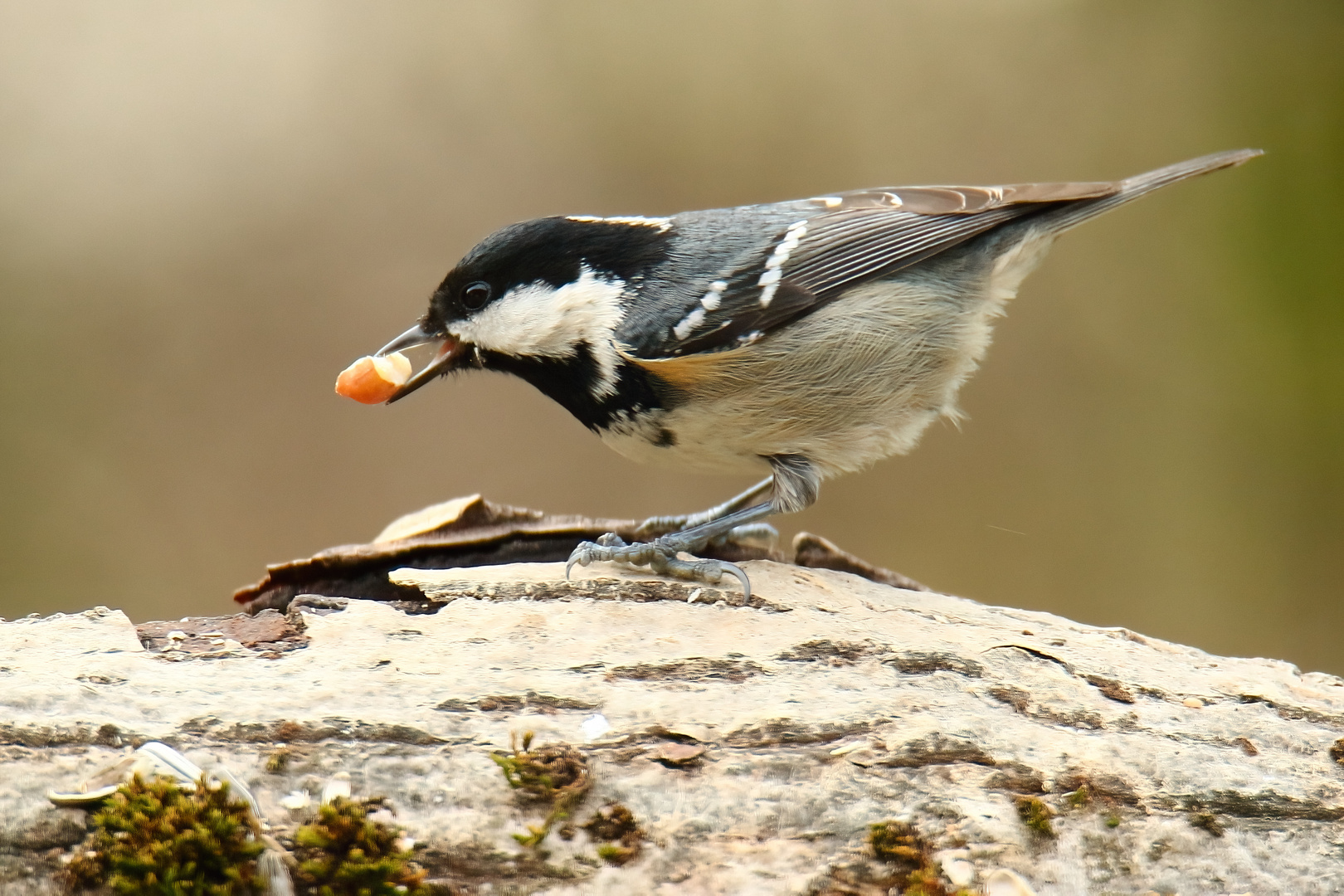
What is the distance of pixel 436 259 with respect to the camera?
418cm

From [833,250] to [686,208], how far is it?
1794 mm

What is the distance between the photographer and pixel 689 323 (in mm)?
2338

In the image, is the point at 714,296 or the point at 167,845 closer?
the point at 167,845

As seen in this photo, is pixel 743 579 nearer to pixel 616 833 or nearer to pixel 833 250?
pixel 616 833

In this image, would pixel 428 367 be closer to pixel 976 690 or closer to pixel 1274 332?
pixel 976 690

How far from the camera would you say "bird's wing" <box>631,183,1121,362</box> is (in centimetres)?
235

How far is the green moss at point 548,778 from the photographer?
1374mm

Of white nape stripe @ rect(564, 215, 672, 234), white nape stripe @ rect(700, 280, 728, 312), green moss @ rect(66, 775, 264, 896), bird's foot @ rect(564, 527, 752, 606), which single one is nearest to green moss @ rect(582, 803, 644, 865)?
green moss @ rect(66, 775, 264, 896)

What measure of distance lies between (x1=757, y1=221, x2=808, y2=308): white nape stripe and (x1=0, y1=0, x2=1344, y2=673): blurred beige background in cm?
173

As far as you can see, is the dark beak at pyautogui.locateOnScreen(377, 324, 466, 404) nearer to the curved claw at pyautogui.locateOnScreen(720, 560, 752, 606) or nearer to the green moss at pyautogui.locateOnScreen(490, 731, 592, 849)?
the curved claw at pyautogui.locateOnScreen(720, 560, 752, 606)

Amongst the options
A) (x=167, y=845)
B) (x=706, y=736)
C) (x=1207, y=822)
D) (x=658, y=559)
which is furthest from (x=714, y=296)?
(x=167, y=845)

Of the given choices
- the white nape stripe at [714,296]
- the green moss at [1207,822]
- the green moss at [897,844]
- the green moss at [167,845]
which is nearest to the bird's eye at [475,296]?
the white nape stripe at [714,296]

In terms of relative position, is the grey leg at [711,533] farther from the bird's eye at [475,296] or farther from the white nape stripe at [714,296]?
the bird's eye at [475,296]

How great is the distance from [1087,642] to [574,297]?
1.37 meters
